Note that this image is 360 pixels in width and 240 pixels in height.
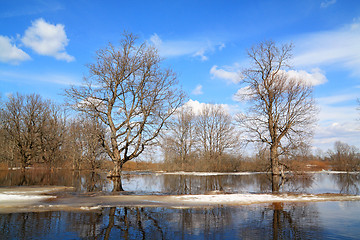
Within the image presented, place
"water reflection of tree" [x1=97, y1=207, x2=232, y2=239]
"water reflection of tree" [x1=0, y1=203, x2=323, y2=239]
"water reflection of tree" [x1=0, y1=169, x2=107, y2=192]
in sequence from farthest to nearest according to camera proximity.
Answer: "water reflection of tree" [x1=0, y1=169, x2=107, y2=192], "water reflection of tree" [x1=97, y1=207, x2=232, y2=239], "water reflection of tree" [x1=0, y1=203, x2=323, y2=239]

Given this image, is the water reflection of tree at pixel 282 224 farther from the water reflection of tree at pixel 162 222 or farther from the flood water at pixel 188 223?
the water reflection of tree at pixel 162 222

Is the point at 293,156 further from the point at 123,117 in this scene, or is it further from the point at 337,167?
the point at 337,167

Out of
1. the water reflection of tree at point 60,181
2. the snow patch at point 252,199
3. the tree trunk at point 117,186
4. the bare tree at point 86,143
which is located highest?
the bare tree at point 86,143

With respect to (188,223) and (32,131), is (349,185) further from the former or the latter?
(32,131)

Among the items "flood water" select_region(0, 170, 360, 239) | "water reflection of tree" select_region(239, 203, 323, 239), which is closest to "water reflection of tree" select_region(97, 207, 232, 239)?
"flood water" select_region(0, 170, 360, 239)

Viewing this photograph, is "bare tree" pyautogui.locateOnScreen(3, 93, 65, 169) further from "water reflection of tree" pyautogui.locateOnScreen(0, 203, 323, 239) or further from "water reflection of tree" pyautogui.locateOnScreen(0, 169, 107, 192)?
"water reflection of tree" pyautogui.locateOnScreen(0, 203, 323, 239)

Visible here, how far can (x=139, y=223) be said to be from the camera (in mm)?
7836

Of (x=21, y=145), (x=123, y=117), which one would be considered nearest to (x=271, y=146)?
(x=123, y=117)

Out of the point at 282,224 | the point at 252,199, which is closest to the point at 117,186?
the point at 252,199

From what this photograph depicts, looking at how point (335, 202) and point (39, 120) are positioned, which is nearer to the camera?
point (335, 202)

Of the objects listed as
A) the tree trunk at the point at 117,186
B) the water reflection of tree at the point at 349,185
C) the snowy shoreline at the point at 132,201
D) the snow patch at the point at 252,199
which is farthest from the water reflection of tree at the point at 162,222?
the water reflection of tree at the point at 349,185

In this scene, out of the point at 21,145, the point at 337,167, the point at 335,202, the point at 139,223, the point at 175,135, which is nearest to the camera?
the point at 139,223

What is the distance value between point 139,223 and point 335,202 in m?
9.59

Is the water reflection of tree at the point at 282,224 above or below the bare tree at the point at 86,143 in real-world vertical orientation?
below
